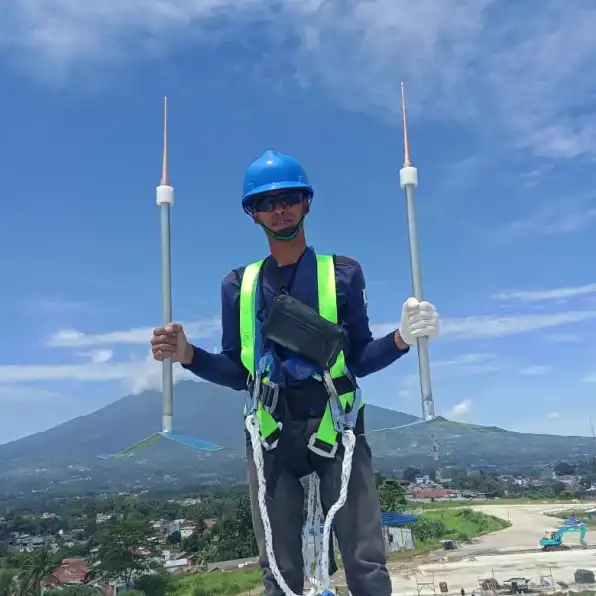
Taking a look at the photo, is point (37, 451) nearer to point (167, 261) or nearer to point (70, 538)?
point (70, 538)

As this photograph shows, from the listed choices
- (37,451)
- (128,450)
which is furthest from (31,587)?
(37,451)

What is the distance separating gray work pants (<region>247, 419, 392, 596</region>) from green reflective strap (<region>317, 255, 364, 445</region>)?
0.24 feet

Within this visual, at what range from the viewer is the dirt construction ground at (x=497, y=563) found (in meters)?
36.8

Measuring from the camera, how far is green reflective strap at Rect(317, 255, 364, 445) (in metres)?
2.67

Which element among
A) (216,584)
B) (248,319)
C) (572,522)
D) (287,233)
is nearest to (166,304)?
(248,319)

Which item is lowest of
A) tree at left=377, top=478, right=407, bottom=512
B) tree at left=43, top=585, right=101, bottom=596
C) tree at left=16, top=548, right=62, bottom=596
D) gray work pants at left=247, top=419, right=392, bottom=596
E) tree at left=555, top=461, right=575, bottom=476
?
tree at left=43, top=585, right=101, bottom=596

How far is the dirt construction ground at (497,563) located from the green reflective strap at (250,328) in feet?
112

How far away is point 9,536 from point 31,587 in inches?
1414

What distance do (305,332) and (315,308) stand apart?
0.23 metres

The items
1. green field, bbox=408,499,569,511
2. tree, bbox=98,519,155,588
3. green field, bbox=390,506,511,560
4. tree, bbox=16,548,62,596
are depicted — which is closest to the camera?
tree, bbox=16,548,62,596

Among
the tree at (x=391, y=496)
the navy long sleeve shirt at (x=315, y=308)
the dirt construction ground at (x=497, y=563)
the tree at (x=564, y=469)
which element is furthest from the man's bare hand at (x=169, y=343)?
the tree at (x=564, y=469)

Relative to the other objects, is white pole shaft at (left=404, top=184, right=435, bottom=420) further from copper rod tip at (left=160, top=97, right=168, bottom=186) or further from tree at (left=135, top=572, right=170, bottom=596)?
tree at (left=135, top=572, right=170, bottom=596)

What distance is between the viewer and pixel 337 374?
2736 millimetres

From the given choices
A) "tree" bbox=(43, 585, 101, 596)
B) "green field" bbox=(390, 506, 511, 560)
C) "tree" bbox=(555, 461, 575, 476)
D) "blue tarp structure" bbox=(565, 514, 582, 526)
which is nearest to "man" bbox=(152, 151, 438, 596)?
→ "tree" bbox=(43, 585, 101, 596)
